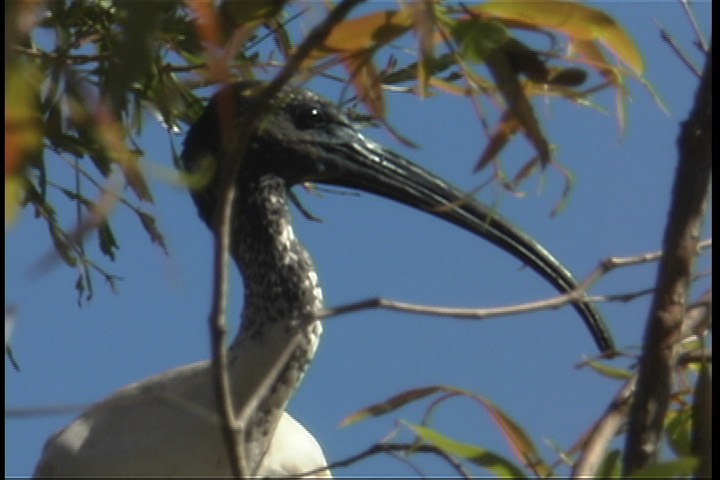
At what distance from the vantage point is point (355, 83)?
1.53 m

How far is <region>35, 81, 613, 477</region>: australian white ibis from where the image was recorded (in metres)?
2.06

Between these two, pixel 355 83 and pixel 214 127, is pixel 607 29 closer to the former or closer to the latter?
pixel 355 83

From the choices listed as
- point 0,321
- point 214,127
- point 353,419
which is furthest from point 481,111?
point 214,127

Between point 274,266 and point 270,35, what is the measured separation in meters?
0.32

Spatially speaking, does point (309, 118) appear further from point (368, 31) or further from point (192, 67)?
point (368, 31)

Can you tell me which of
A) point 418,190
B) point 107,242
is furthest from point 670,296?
point 107,242

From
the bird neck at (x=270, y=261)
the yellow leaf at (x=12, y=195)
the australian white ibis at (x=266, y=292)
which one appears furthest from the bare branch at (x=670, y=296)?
the bird neck at (x=270, y=261)

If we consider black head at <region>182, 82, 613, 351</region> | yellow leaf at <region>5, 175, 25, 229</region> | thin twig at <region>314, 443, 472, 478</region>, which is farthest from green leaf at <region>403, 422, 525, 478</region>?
black head at <region>182, 82, 613, 351</region>

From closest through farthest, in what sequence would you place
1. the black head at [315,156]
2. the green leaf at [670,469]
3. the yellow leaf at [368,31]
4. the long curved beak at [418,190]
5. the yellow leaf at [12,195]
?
the yellow leaf at [12,195] < the green leaf at [670,469] < the yellow leaf at [368,31] < the long curved beak at [418,190] < the black head at [315,156]

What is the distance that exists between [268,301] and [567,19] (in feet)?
3.03

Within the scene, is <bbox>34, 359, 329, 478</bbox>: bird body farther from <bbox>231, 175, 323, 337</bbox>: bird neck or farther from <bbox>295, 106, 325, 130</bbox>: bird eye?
<bbox>295, 106, 325, 130</bbox>: bird eye

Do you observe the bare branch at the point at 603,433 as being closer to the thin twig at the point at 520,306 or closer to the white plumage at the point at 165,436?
the thin twig at the point at 520,306

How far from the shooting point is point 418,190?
2.28m

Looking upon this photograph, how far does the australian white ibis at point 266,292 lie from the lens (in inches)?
81.0
